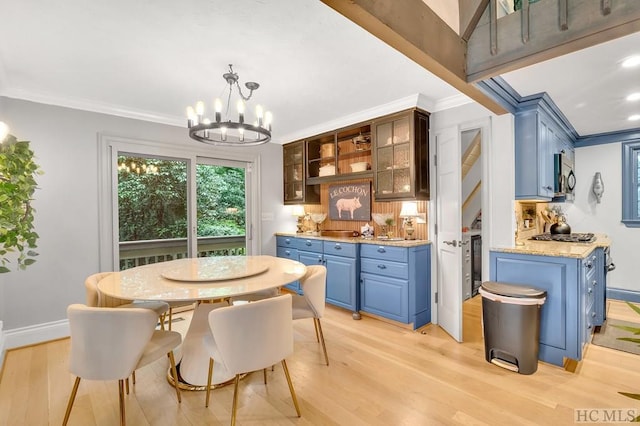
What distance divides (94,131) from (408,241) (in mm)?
3597

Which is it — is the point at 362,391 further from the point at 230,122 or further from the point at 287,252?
the point at 287,252

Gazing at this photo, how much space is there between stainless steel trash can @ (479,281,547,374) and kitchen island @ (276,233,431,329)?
30.8 inches

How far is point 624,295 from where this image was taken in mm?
4137

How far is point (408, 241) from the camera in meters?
3.32

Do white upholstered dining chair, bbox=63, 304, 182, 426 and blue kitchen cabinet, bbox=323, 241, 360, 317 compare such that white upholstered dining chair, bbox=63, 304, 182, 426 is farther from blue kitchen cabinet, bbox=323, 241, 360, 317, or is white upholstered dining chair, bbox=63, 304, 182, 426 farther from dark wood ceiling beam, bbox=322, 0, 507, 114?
blue kitchen cabinet, bbox=323, 241, 360, 317

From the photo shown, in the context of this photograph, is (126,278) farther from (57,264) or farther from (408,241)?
(408,241)

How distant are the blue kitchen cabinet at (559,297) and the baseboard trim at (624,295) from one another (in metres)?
2.28

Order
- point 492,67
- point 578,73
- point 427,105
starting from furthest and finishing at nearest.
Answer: point 427,105
point 578,73
point 492,67

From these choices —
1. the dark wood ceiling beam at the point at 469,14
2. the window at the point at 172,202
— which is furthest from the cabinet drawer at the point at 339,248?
the dark wood ceiling beam at the point at 469,14

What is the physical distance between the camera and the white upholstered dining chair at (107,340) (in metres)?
1.55

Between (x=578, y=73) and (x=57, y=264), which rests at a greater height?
(x=578, y=73)

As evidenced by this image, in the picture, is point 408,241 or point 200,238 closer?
point 408,241

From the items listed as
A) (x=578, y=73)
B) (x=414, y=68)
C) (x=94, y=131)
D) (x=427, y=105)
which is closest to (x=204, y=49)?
(x=414, y=68)

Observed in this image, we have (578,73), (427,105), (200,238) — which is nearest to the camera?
(578,73)
